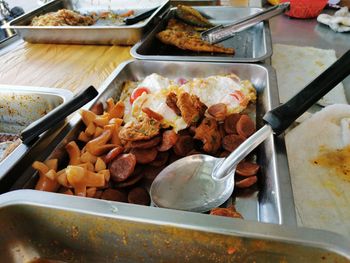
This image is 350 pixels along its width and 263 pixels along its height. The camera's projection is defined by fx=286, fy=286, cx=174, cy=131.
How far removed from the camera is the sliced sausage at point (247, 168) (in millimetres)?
954

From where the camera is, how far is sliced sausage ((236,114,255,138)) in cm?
106

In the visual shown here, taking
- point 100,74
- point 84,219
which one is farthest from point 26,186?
point 100,74

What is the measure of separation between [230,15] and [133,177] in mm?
1715

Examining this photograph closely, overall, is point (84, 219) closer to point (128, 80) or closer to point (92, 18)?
point (128, 80)

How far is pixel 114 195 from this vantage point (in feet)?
3.03

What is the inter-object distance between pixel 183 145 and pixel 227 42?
1127 millimetres

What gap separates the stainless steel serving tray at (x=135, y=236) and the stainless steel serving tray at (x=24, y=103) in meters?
0.58

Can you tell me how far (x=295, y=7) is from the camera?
7.59ft

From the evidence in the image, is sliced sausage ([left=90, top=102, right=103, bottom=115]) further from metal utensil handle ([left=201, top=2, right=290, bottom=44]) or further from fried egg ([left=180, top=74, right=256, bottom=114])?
metal utensil handle ([left=201, top=2, right=290, bottom=44])

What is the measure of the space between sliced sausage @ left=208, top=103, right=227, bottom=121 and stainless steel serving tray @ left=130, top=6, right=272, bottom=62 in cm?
47

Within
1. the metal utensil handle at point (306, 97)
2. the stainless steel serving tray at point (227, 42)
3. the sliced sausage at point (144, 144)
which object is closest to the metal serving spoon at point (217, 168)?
the metal utensil handle at point (306, 97)

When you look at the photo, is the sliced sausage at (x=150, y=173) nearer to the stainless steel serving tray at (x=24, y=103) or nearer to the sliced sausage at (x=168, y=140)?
the sliced sausage at (x=168, y=140)

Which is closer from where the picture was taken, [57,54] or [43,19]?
[57,54]

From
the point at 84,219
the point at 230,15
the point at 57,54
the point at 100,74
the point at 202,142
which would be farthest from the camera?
the point at 230,15
